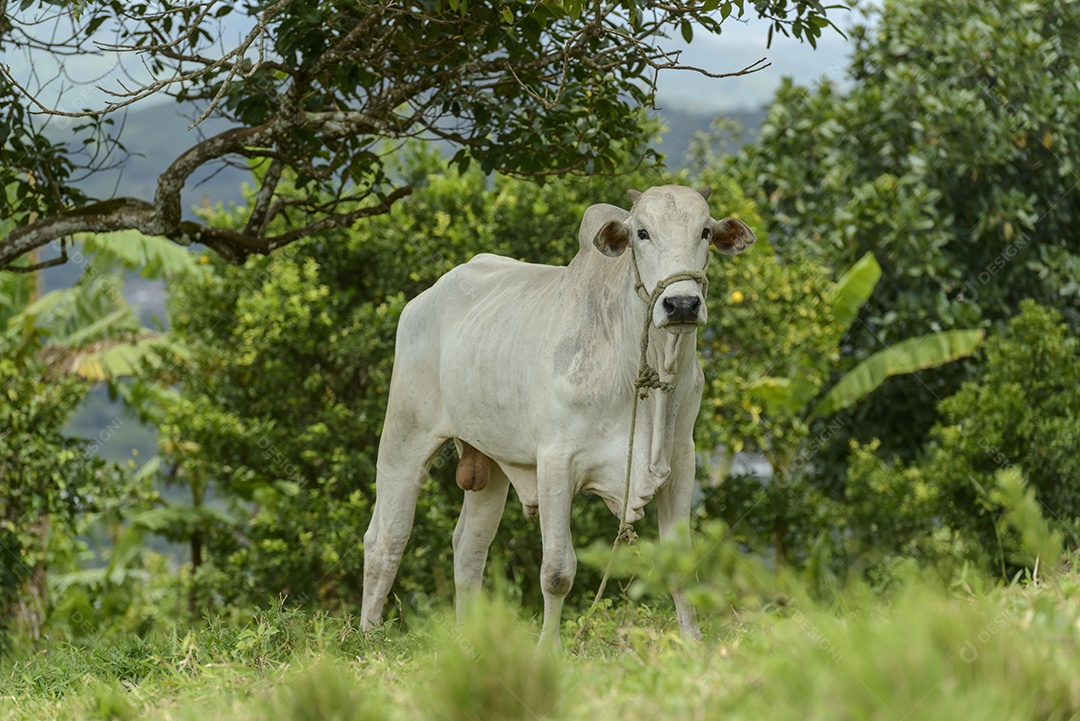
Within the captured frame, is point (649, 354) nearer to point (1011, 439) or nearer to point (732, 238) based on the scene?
point (732, 238)

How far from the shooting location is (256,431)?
496 inches

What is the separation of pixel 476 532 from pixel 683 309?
7.72 feet

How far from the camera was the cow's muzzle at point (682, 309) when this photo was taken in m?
4.88

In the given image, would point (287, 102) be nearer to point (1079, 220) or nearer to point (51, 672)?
point (51, 672)

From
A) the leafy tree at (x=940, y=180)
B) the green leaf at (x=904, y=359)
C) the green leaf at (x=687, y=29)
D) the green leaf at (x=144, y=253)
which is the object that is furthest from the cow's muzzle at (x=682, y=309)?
the green leaf at (x=144, y=253)

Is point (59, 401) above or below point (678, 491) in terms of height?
above

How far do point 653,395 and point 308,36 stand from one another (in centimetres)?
298

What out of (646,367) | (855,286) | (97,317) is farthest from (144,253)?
(646,367)

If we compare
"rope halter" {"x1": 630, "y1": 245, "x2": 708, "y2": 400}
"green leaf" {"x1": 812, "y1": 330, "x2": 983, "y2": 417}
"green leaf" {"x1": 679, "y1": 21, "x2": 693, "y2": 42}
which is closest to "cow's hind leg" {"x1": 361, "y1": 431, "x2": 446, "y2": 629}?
"rope halter" {"x1": 630, "y1": 245, "x2": 708, "y2": 400}

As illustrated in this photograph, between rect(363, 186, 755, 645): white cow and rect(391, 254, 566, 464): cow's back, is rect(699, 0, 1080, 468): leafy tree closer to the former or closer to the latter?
rect(391, 254, 566, 464): cow's back

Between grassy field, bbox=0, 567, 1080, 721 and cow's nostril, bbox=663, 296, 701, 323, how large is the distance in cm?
122

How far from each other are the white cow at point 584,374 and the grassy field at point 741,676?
96 cm

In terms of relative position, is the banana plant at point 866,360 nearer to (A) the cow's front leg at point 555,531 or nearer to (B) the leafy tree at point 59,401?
(B) the leafy tree at point 59,401

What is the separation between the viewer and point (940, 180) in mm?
15531
